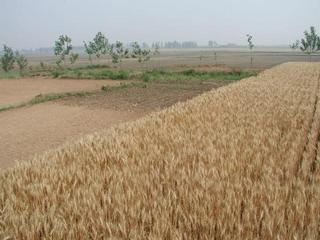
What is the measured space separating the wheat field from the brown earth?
3565 millimetres

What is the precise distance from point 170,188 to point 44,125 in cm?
1072

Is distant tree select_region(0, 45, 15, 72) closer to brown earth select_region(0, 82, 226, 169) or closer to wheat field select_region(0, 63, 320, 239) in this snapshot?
brown earth select_region(0, 82, 226, 169)

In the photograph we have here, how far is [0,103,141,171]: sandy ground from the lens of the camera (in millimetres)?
10359

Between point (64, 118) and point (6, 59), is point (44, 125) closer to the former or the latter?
point (64, 118)

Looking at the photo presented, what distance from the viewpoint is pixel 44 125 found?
45.2ft

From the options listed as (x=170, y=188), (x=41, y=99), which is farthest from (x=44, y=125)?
(x=170, y=188)

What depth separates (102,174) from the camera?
4.57 m

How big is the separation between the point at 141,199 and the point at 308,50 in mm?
81509

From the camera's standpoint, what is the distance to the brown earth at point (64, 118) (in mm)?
10703

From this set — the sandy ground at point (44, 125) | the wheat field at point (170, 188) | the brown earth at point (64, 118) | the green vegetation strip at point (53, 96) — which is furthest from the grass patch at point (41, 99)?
the wheat field at point (170, 188)

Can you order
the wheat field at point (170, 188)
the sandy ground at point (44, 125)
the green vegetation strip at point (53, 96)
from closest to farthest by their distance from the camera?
1. the wheat field at point (170, 188)
2. the sandy ground at point (44, 125)
3. the green vegetation strip at point (53, 96)

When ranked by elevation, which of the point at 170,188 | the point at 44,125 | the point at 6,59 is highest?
the point at 6,59

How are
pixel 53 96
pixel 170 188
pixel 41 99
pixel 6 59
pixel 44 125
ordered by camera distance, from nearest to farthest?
pixel 170 188 → pixel 44 125 → pixel 41 99 → pixel 53 96 → pixel 6 59

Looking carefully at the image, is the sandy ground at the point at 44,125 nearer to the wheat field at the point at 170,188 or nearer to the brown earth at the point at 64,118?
the brown earth at the point at 64,118
